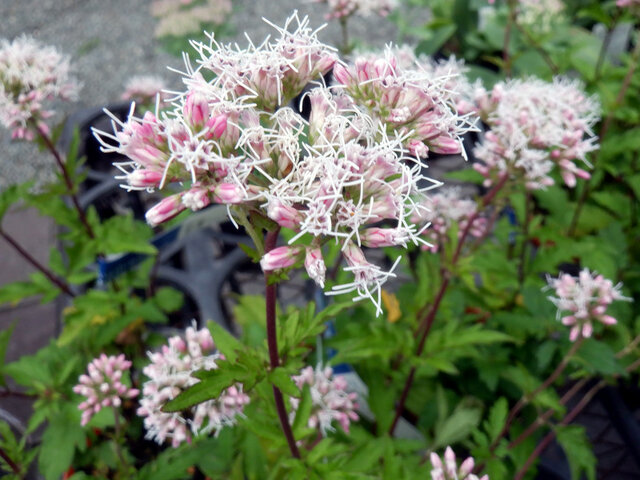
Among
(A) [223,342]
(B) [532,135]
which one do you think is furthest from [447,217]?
(A) [223,342]

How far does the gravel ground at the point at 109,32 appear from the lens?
449 centimetres

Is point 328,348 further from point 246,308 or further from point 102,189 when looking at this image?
point 102,189

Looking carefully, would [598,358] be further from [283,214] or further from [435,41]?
[435,41]

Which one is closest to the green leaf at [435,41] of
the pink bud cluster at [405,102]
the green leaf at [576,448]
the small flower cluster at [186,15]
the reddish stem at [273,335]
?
the small flower cluster at [186,15]

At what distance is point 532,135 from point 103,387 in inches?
46.9

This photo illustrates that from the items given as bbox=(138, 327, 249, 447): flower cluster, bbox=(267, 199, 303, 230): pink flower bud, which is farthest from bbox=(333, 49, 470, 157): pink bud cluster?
bbox=(138, 327, 249, 447): flower cluster

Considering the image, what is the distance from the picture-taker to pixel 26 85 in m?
1.62

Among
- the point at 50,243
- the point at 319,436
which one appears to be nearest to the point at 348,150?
the point at 319,436

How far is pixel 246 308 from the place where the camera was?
1.84 m

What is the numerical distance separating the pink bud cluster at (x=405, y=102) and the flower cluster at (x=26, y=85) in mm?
1036

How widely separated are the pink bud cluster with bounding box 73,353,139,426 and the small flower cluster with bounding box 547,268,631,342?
1.04 meters

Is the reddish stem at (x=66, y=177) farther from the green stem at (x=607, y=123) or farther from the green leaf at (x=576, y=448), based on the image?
the green stem at (x=607, y=123)

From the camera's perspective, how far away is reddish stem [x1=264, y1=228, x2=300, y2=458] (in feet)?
2.95

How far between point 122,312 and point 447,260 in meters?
1.04
